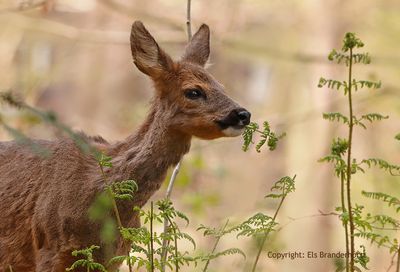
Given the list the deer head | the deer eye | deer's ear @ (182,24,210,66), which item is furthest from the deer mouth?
deer's ear @ (182,24,210,66)

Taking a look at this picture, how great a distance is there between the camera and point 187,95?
6742mm

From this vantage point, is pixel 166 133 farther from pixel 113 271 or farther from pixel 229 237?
pixel 229 237

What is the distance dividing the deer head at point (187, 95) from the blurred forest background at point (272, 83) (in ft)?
14.0

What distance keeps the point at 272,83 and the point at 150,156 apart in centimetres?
1436

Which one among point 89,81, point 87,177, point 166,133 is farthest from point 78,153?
point 89,81

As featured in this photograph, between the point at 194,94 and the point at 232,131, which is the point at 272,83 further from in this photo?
the point at 232,131

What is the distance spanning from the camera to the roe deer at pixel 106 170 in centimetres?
642

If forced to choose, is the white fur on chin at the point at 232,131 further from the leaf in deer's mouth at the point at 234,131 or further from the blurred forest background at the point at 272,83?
the blurred forest background at the point at 272,83

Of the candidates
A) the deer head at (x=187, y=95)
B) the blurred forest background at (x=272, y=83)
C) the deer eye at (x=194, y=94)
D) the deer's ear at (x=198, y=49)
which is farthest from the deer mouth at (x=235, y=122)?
the blurred forest background at (x=272, y=83)

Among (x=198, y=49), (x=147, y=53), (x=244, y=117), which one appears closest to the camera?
(x=244, y=117)

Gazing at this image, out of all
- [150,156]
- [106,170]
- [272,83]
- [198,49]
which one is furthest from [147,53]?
[272,83]

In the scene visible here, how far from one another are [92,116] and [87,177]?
12.2 meters

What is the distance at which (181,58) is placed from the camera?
23.8 ft

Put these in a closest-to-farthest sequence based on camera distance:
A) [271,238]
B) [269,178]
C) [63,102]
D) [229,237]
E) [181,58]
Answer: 1. [271,238]
2. [181,58]
3. [229,237]
4. [269,178]
5. [63,102]
